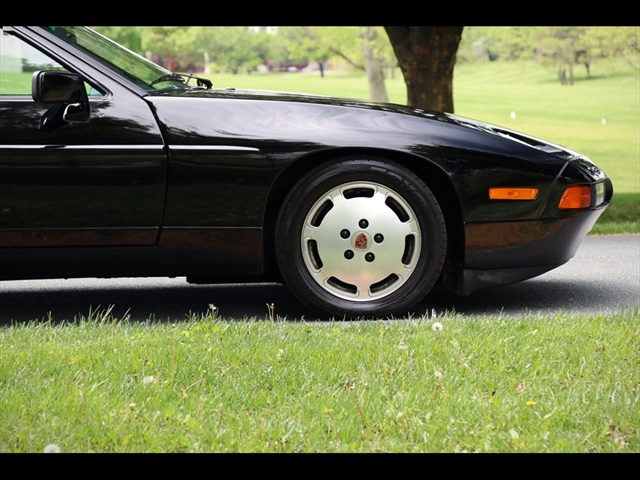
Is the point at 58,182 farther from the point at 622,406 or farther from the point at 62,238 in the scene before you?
the point at 622,406

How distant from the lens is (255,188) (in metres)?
4.60

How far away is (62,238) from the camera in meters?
4.61

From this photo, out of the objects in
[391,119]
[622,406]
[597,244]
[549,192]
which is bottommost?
[597,244]

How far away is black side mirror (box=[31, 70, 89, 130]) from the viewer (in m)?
4.42

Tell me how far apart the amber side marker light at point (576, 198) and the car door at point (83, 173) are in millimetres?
1989

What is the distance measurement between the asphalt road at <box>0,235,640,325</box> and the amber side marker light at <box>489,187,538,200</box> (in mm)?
599

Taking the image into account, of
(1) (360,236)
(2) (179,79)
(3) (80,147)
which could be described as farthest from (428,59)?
(3) (80,147)

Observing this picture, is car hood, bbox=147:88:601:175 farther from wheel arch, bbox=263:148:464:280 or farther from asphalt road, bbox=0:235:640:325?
asphalt road, bbox=0:235:640:325

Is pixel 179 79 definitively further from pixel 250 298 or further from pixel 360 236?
pixel 360 236

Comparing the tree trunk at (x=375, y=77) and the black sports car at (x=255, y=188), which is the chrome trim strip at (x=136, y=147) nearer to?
the black sports car at (x=255, y=188)

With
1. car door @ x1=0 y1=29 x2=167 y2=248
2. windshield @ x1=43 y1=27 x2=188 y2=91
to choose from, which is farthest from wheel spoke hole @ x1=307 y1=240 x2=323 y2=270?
windshield @ x1=43 y1=27 x2=188 y2=91

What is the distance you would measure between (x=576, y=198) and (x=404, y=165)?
2.93ft
